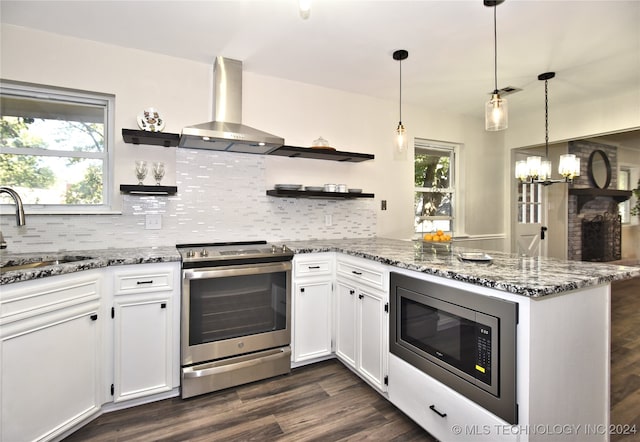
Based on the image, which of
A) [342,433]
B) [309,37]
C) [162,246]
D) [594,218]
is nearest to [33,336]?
[162,246]

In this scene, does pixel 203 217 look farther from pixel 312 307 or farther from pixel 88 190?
pixel 312 307

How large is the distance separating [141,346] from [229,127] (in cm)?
163

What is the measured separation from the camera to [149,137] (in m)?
2.37

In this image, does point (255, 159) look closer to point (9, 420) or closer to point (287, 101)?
point (287, 101)

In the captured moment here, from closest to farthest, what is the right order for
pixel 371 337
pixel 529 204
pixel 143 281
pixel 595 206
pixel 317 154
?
1. pixel 143 281
2. pixel 371 337
3. pixel 317 154
4. pixel 529 204
5. pixel 595 206

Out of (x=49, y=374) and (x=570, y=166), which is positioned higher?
(x=570, y=166)

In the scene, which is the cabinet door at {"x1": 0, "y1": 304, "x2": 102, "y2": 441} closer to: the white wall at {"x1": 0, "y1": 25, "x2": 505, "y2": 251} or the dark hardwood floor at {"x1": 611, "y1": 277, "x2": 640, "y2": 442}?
the white wall at {"x1": 0, "y1": 25, "x2": 505, "y2": 251}

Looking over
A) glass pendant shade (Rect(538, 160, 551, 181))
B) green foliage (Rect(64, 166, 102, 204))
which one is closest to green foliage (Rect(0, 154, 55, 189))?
green foliage (Rect(64, 166, 102, 204))

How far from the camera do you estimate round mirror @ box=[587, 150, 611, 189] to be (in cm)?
552

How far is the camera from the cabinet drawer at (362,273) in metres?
2.12

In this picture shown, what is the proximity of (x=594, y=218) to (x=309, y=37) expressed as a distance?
19.2 feet

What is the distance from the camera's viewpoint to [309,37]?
2.37 metres

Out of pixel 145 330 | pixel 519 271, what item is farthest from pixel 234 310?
pixel 519 271

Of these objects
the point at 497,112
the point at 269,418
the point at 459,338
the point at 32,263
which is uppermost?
the point at 497,112
